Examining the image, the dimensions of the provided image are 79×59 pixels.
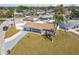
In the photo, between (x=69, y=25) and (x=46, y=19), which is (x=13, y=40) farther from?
(x=69, y=25)

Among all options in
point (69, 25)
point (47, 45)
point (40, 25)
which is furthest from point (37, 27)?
point (69, 25)

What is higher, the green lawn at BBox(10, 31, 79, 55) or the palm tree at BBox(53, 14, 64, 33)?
the palm tree at BBox(53, 14, 64, 33)

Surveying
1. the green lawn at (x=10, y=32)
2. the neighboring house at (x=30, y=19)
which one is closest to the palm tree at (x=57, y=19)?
the neighboring house at (x=30, y=19)

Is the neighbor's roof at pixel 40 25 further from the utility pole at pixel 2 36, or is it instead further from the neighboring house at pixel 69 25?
the utility pole at pixel 2 36

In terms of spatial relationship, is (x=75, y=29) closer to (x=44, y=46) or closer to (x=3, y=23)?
(x=44, y=46)

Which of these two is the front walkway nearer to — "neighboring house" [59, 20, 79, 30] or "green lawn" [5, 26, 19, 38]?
"green lawn" [5, 26, 19, 38]

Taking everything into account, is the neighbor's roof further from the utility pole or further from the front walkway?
the utility pole

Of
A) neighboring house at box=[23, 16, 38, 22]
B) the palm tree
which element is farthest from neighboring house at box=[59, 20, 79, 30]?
neighboring house at box=[23, 16, 38, 22]

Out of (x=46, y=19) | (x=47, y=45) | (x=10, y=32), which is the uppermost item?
(x=46, y=19)

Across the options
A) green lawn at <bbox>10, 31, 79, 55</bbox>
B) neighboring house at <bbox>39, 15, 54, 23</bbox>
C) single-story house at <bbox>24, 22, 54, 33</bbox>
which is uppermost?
neighboring house at <bbox>39, 15, 54, 23</bbox>
